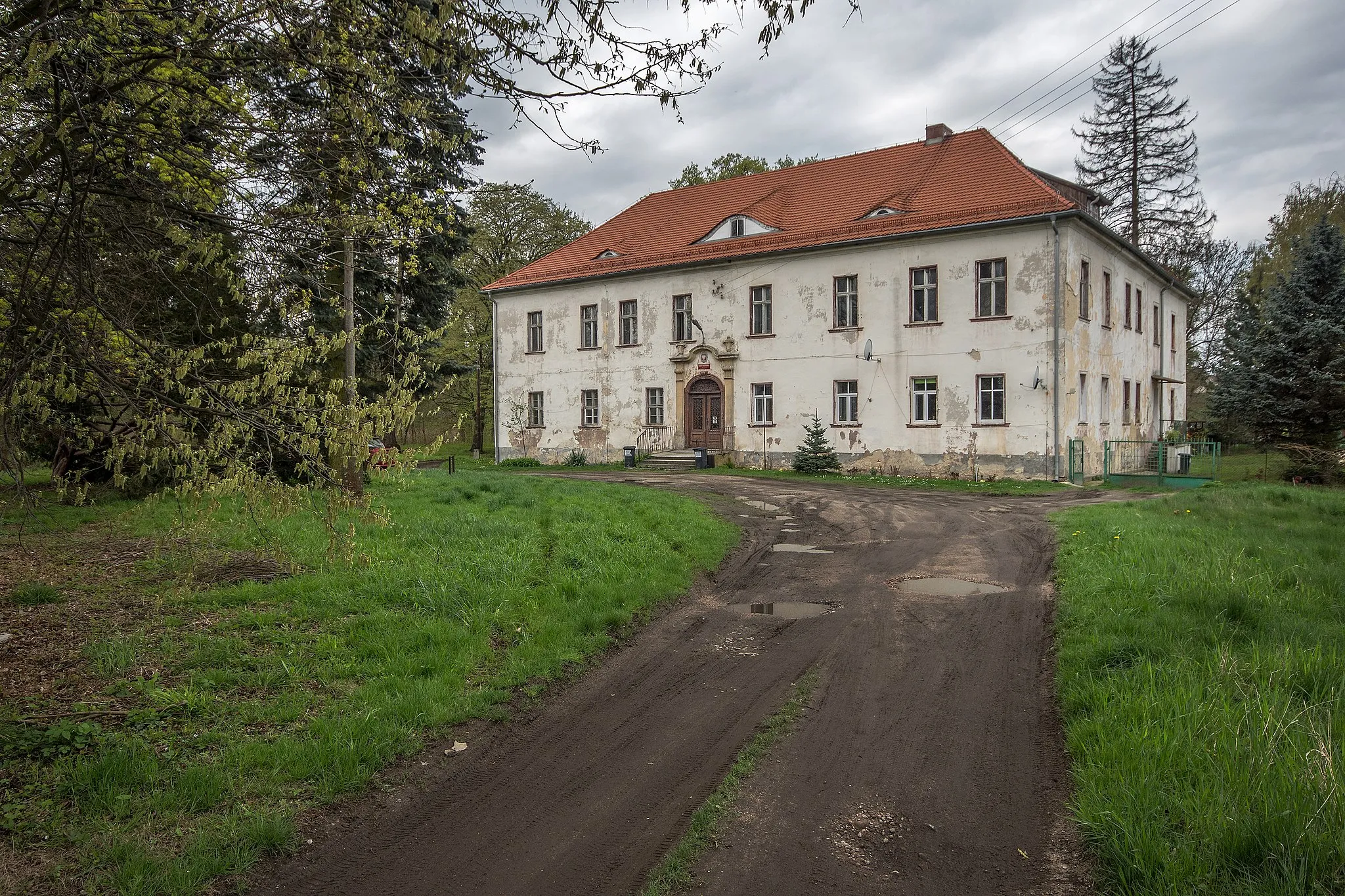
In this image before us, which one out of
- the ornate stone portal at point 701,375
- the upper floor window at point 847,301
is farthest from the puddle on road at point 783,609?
the ornate stone portal at point 701,375

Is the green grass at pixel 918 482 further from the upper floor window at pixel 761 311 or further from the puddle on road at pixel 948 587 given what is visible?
the puddle on road at pixel 948 587

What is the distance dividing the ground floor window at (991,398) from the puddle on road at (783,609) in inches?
685

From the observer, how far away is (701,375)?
29.0 metres

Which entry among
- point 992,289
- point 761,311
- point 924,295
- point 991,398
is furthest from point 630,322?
point 991,398

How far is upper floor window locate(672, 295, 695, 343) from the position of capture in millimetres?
29406

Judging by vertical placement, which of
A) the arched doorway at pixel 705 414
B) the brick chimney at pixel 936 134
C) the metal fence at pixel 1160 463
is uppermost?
the brick chimney at pixel 936 134

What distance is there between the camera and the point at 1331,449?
2038cm

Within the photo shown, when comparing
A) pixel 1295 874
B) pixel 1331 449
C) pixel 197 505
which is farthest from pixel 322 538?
pixel 1331 449

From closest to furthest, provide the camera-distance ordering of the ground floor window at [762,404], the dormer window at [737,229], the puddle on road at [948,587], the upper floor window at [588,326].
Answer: the puddle on road at [948,587] < the ground floor window at [762,404] < the dormer window at [737,229] < the upper floor window at [588,326]

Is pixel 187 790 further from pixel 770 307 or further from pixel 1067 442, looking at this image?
pixel 770 307

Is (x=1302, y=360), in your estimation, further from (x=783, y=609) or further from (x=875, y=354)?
(x=783, y=609)

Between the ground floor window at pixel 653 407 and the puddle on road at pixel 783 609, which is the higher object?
the ground floor window at pixel 653 407

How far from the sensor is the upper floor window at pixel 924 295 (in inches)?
964

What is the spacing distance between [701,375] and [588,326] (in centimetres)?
581
